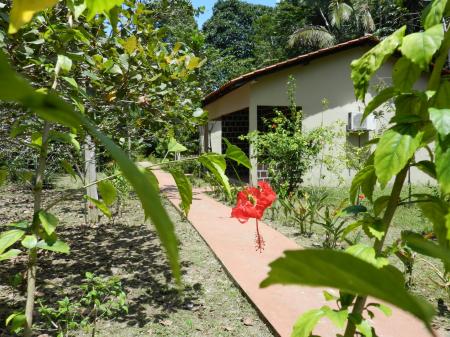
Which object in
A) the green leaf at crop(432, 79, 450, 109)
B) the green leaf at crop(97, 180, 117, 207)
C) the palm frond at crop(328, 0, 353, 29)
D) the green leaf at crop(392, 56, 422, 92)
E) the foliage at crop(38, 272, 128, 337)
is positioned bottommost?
the foliage at crop(38, 272, 128, 337)

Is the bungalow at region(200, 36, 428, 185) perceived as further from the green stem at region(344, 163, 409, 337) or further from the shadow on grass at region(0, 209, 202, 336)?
the green stem at region(344, 163, 409, 337)

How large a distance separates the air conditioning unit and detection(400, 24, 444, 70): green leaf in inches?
329

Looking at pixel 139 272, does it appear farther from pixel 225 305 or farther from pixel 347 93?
pixel 347 93

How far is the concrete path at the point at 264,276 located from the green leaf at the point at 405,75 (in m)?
0.49

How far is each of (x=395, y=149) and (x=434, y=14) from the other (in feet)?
0.85

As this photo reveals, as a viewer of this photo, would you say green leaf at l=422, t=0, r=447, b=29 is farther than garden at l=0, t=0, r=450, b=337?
Yes

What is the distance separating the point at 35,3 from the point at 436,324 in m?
3.11

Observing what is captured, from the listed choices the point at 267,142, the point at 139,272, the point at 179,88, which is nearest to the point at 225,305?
the point at 139,272

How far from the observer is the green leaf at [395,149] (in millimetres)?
697

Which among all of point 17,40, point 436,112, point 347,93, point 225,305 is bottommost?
point 225,305

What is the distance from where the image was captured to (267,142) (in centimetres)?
748

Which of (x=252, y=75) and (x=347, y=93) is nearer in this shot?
(x=252, y=75)

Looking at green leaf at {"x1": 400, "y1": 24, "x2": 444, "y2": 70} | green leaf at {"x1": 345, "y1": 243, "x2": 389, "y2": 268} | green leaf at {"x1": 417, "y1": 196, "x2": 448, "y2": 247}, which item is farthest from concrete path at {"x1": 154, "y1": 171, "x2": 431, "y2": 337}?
green leaf at {"x1": 400, "y1": 24, "x2": 444, "y2": 70}

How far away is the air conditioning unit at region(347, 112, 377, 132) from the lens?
28.7 feet
